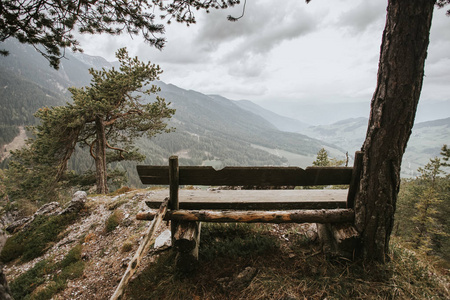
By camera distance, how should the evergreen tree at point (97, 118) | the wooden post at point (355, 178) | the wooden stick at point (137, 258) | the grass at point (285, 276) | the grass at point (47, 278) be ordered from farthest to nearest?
the evergreen tree at point (97, 118)
the grass at point (47, 278)
the wooden post at point (355, 178)
the grass at point (285, 276)
the wooden stick at point (137, 258)

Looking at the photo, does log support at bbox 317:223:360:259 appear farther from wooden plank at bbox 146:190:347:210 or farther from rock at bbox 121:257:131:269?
rock at bbox 121:257:131:269

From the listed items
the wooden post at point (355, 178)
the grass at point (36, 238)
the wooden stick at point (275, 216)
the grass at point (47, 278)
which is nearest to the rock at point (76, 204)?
the grass at point (36, 238)

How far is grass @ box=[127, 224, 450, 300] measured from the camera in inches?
105

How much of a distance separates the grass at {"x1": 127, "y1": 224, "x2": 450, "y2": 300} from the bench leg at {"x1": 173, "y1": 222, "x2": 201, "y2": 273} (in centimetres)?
16

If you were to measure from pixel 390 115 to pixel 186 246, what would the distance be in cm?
343

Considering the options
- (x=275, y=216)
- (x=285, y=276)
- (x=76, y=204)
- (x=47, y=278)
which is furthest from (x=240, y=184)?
(x=76, y=204)

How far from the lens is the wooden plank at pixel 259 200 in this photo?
3.46 meters

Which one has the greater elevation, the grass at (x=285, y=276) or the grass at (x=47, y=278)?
the grass at (x=285, y=276)

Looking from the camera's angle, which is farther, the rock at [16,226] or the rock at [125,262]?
the rock at [16,226]

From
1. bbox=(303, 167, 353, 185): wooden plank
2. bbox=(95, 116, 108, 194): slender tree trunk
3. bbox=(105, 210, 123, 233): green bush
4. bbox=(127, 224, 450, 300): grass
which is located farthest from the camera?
bbox=(95, 116, 108, 194): slender tree trunk

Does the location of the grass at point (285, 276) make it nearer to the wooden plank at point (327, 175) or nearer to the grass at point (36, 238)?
the wooden plank at point (327, 175)

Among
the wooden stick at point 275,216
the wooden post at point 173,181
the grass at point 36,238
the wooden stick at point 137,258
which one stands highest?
the wooden post at point 173,181

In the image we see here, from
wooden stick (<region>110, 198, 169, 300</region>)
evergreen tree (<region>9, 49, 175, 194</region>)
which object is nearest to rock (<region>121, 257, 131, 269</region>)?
wooden stick (<region>110, 198, 169, 300</region>)

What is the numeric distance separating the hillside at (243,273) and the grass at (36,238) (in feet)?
2.99
